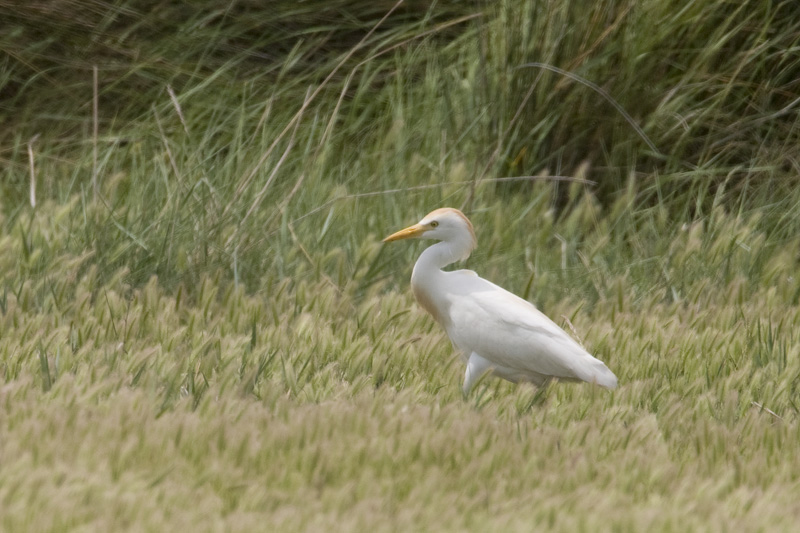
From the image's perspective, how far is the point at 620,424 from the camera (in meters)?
3.17

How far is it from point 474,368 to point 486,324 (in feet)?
0.44

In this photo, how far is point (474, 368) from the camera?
374cm

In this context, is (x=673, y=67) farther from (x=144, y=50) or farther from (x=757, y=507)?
(x=757, y=507)

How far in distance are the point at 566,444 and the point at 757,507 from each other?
1.82ft

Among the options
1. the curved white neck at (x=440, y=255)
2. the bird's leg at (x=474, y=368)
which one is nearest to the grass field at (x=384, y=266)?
the bird's leg at (x=474, y=368)

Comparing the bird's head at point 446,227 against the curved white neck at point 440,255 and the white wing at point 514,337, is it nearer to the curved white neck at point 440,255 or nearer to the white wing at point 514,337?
the curved white neck at point 440,255

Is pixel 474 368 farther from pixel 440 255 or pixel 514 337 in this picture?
pixel 440 255

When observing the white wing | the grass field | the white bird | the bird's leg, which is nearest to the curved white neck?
the white bird

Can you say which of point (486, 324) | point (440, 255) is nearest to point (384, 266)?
point (440, 255)

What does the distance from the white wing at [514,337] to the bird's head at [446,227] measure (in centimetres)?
20

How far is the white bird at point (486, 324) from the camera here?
362cm

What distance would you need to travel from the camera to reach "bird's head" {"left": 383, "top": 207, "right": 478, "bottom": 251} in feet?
13.3

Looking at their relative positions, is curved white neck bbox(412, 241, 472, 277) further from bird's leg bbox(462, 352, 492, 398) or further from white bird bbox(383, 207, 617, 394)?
bird's leg bbox(462, 352, 492, 398)

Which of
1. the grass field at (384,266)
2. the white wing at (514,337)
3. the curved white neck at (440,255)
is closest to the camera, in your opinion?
the grass field at (384,266)
